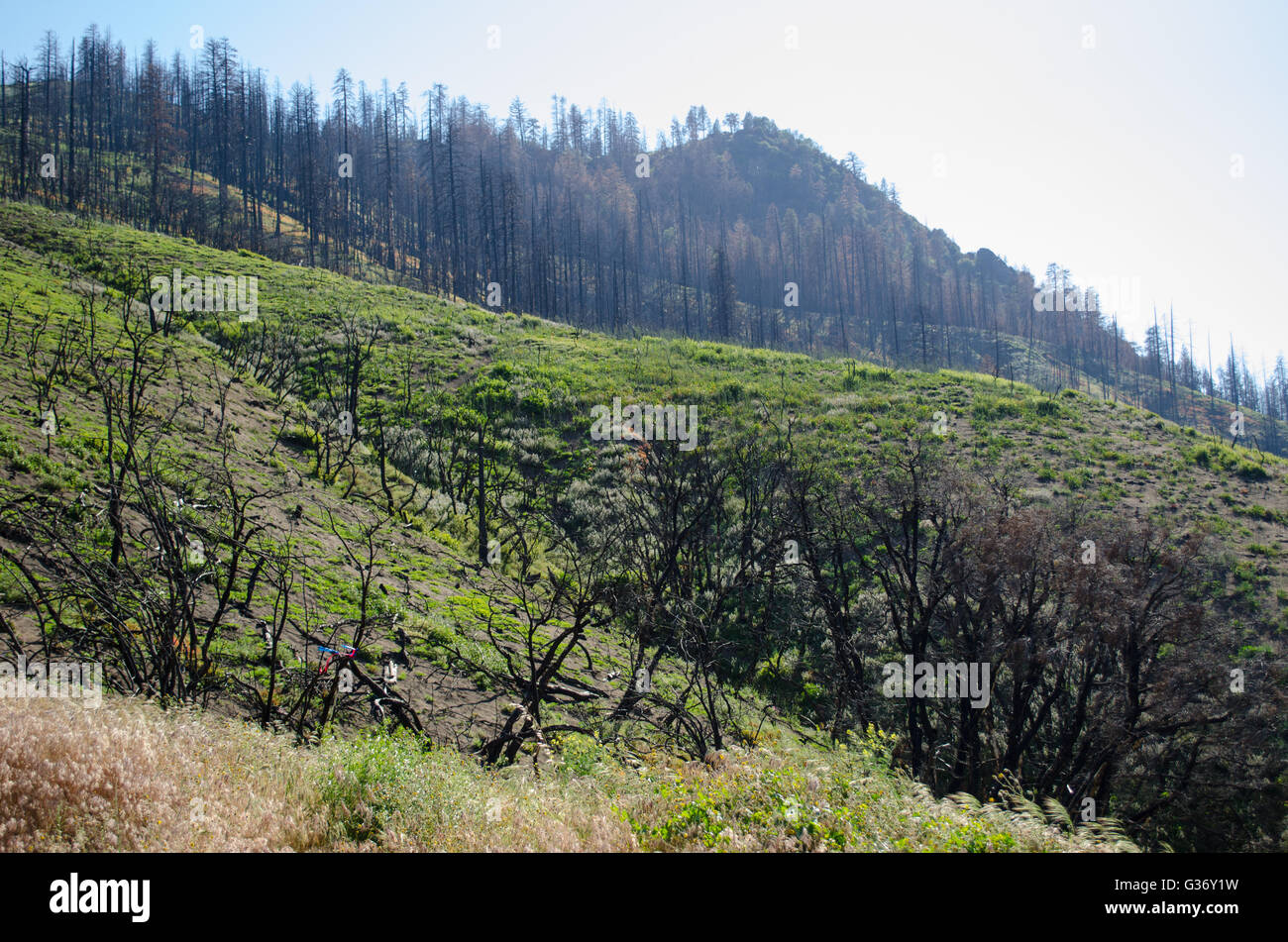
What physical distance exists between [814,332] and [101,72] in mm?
88571

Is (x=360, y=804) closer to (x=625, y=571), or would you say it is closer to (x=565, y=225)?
(x=625, y=571)

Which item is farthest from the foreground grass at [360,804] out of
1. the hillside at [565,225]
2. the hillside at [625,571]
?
the hillside at [565,225]

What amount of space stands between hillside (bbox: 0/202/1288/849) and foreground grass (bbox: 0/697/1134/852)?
27cm

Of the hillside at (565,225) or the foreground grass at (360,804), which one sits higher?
the hillside at (565,225)

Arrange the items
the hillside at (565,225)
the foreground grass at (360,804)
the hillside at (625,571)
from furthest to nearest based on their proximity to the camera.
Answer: the hillside at (565,225), the hillside at (625,571), the foreground grass at (360,804)

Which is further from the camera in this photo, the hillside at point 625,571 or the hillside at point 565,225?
the hillside at point 565,225

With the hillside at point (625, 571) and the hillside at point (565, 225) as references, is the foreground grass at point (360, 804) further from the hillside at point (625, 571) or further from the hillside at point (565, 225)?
the hillside at point (565, 225)

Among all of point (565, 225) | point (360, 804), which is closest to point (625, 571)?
point (360, 804)

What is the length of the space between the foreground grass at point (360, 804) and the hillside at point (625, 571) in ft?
0.88

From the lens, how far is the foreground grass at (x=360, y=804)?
3.69m

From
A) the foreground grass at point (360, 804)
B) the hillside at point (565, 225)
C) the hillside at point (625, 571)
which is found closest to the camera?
the foreground grass at point (360, 804)

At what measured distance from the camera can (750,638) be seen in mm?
16641

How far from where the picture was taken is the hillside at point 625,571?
24.6 feet

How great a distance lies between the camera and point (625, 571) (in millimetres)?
12648
